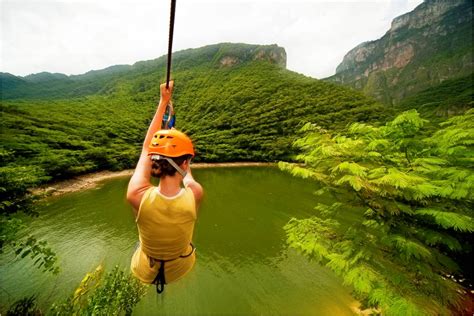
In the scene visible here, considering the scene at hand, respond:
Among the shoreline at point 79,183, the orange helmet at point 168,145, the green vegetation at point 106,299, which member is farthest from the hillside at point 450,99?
the orange helmet at point 168,145

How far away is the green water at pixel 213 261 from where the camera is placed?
1176 cm

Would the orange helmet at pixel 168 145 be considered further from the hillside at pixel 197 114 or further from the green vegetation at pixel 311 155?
the hillside at pixel 197 114

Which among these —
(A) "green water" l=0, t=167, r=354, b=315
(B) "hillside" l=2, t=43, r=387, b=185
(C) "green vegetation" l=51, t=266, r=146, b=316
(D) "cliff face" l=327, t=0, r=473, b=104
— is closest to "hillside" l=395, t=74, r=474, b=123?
(B) "hillside" l=2, t=43, r=387, b=185

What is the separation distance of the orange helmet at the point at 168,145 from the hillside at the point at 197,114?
8589 mm

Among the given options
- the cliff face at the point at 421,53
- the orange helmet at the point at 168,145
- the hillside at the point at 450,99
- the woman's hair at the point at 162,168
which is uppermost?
the cliff face at the point at 421,53

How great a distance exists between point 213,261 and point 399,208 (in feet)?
41.2

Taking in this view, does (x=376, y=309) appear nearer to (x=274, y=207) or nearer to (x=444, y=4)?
(x=274, y=207)

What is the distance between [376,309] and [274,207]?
17545 mm

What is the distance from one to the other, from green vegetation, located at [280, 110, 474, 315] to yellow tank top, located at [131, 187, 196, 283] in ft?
14.2

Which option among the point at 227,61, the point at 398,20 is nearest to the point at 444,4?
the point at 398,20

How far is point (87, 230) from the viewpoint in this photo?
20672mm

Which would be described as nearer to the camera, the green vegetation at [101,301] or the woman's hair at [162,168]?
the woman's hair at [162,168]

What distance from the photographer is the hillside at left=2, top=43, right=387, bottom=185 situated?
147ft

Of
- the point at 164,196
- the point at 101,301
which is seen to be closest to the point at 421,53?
the point at 101,301
